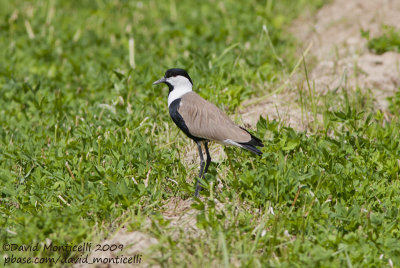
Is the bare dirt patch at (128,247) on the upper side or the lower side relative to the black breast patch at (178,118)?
lower

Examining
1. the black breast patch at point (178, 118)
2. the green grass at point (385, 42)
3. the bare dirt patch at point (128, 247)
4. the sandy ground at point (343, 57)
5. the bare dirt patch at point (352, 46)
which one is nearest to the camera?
the bare dirt patch at point (128, 247)

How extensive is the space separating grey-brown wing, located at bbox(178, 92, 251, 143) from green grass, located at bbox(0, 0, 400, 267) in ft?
0.97

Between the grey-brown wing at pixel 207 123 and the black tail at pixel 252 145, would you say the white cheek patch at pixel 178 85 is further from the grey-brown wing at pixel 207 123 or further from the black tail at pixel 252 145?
the black tail at pixel 252 145

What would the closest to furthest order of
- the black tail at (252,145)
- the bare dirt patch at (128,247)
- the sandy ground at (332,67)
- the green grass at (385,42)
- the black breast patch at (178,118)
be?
the bare dirt patch at (128,247), the sandy ground at (332,67), the black tail at (252,145), the black breast patch at (178,118), the green grass at (385,42)

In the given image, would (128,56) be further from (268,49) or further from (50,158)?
(50,158)

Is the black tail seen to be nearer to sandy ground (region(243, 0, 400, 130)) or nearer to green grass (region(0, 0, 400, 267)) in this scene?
green grass (region(0, 0, 400, 267))

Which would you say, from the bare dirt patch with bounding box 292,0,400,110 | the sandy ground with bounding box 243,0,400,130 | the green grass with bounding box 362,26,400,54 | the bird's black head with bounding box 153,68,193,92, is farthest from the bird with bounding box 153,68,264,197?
the green grass with bounding box 362,26,400,54

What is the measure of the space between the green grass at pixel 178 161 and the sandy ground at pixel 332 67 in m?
0.14

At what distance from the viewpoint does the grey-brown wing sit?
4648 millimetres

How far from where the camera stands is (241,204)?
4.46m

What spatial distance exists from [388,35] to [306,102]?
2229mm

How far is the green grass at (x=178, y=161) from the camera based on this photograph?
3.96 metres

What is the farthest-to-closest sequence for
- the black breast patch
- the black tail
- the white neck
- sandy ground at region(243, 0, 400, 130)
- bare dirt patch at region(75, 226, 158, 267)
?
sandy ground at region(243, 0, 400, 130) → the white neck → the black breast patch → the black tail → bare dirt patch at region(75, 226, 158, 267)

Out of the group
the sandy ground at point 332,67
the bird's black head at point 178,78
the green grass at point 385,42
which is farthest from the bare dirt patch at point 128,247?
the green grass at point 385,42
